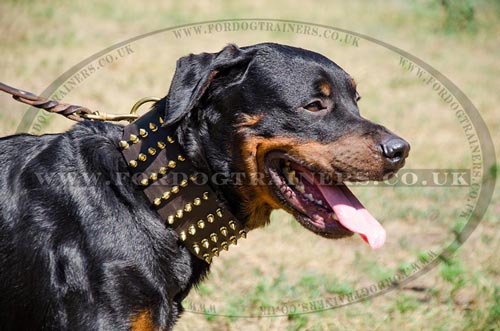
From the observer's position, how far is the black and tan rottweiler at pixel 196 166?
2.74 m

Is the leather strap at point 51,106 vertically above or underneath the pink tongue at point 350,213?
above

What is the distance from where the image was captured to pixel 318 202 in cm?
318

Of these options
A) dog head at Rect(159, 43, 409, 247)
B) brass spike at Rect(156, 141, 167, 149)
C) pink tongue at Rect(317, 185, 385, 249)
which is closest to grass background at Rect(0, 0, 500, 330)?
pink tongue at Rect(317, 185, 385, 249)

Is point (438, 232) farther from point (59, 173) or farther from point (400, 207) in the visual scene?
point (59, 173)

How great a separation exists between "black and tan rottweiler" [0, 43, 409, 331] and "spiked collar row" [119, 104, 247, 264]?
0.17ft

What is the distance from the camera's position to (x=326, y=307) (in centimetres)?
432

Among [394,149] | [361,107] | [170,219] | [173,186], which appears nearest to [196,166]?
[173,186]

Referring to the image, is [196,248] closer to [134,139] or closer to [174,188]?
[174,188]

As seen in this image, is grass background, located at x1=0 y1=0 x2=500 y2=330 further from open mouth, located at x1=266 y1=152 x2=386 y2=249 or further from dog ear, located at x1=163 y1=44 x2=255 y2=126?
dog ear, located at x1=163 y1=44 x2=255 y2=126

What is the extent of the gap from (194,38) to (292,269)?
304 inches

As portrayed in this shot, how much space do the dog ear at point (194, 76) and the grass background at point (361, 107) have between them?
1.79m

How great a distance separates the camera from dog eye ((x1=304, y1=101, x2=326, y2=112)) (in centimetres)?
312

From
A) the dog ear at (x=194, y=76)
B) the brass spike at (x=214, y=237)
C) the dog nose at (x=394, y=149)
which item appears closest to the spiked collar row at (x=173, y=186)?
the brass spike at (x=214, y=237)

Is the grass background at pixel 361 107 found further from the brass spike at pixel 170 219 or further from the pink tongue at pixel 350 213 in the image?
the brass spike at pixel 170 219
